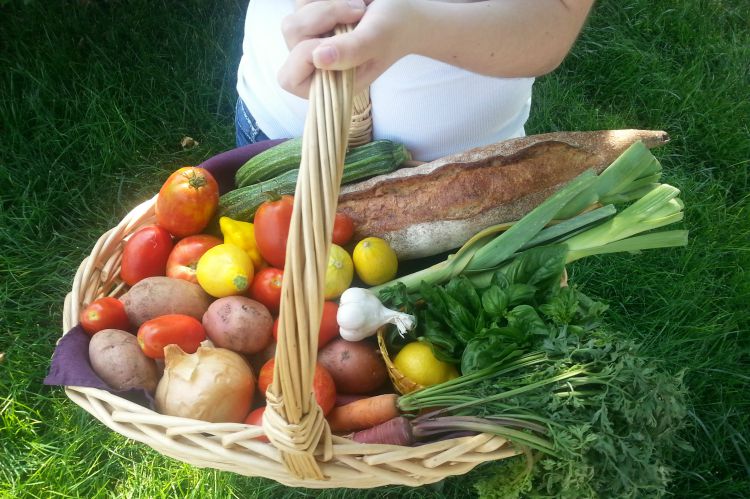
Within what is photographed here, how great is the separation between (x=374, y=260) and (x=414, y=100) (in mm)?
413

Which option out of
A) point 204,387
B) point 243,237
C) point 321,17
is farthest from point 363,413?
point 321,17

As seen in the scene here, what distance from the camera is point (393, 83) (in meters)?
1.56

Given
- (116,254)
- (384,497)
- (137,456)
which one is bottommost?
(384,497)

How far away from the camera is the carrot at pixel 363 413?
1.26 metres

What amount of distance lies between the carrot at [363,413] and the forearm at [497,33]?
67 cm

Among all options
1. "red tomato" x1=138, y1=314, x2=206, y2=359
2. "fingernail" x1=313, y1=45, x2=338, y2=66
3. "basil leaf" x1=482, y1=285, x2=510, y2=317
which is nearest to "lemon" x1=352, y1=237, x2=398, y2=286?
"basil leaf" x1=482, y1=285, x2=510, y2=317

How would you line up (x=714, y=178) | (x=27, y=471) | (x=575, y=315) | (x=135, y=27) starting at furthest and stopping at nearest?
1. (x=135, y=27)
2. (x=714, y=178)
3. (x=27, y=471)
4. (x=575, y=315)

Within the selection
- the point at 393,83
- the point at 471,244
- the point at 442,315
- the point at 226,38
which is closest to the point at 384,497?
the point at 442,315

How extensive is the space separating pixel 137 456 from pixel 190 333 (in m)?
0.58

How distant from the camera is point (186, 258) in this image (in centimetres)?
152

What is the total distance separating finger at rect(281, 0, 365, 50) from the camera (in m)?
1.01

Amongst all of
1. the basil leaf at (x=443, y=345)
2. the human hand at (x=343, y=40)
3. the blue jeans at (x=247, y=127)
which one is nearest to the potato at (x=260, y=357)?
the basil leaf at (x=443, y=345)

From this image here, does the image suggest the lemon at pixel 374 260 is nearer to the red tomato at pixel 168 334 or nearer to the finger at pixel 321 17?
the red tomato at pixel 168 334

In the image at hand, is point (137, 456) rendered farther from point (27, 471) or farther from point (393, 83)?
point (393, 83)
